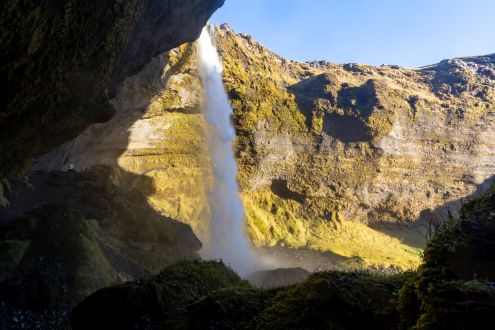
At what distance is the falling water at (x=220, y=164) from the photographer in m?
53.8

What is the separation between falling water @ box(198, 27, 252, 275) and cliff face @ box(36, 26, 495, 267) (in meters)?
1.54

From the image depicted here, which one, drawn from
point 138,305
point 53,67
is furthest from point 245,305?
point 53,67

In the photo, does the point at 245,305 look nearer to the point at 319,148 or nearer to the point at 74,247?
the point at 74,247

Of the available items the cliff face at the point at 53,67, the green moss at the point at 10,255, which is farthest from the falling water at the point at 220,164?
the green moss at the point at 10,255

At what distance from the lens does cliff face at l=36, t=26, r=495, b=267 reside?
51938 millimetres

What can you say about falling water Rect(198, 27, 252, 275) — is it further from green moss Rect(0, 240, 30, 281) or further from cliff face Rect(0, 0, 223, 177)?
green moss Rect(0, 240, 30, 281)

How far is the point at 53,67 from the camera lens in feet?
37.7

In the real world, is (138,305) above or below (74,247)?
above

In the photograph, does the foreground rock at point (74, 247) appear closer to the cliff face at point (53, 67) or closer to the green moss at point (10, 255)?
the green moss at point (10, 255)

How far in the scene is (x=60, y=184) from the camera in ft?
101

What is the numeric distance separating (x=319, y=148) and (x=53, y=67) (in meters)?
57.1

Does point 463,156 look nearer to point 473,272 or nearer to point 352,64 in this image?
point 352,64

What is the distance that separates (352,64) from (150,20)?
69.2 m

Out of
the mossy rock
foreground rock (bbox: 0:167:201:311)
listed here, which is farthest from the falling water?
the mossy rock
